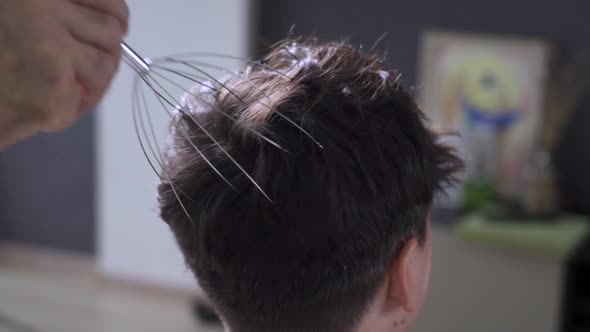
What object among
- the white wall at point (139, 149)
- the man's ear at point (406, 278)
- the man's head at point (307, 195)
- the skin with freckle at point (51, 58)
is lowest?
the white wall at point (139, 149)

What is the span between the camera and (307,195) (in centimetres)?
77

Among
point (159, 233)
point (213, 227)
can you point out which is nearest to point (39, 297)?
point (159, 233)

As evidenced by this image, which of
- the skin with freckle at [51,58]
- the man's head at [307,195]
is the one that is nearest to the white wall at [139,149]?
the man's head at [307,195]

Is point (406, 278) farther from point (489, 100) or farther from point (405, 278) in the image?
point (489, 100)

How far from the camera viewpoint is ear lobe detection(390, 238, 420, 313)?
0.86m

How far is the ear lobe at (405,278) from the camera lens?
855mm

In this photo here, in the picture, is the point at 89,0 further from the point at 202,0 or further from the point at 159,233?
the point at 159,233

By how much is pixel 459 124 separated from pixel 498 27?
0.38 meters

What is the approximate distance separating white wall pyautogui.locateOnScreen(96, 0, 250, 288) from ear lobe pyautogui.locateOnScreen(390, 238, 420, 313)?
8.17 ft

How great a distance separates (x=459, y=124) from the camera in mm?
3037

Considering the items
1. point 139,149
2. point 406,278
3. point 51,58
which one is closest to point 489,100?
point 139,149

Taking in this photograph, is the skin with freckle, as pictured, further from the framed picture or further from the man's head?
the framed picture

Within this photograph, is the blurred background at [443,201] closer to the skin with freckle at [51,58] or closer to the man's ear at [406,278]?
the man's ear at [406,278]

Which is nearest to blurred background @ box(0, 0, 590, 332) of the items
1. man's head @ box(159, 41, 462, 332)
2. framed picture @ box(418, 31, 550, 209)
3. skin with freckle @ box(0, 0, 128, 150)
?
framed picture @ box(418, 31, 550, 209)
